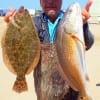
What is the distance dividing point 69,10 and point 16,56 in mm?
763

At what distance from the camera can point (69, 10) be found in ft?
16.5

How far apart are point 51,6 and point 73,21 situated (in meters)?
0.53

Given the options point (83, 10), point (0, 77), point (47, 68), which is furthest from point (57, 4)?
point (0, 77)

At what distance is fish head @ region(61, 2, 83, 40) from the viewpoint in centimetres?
491

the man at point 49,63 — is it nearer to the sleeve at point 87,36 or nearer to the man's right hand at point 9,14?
the sleeve at point 87,36

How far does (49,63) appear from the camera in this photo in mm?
5598

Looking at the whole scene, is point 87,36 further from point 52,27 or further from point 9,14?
point 9,14

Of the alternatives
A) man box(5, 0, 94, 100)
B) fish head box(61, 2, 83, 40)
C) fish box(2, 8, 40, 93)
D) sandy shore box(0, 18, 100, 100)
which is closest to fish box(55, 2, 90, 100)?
fish head box(61, 2, 83, 40)

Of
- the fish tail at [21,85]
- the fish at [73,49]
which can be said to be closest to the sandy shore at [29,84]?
the fish tail at [21,85]

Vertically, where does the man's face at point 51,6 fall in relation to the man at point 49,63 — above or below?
above

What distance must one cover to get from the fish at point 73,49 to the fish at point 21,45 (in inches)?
11.0

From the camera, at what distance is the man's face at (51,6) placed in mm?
5422

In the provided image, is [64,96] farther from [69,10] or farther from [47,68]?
[69,10]

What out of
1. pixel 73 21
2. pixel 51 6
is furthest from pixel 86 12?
pixel 51 6
